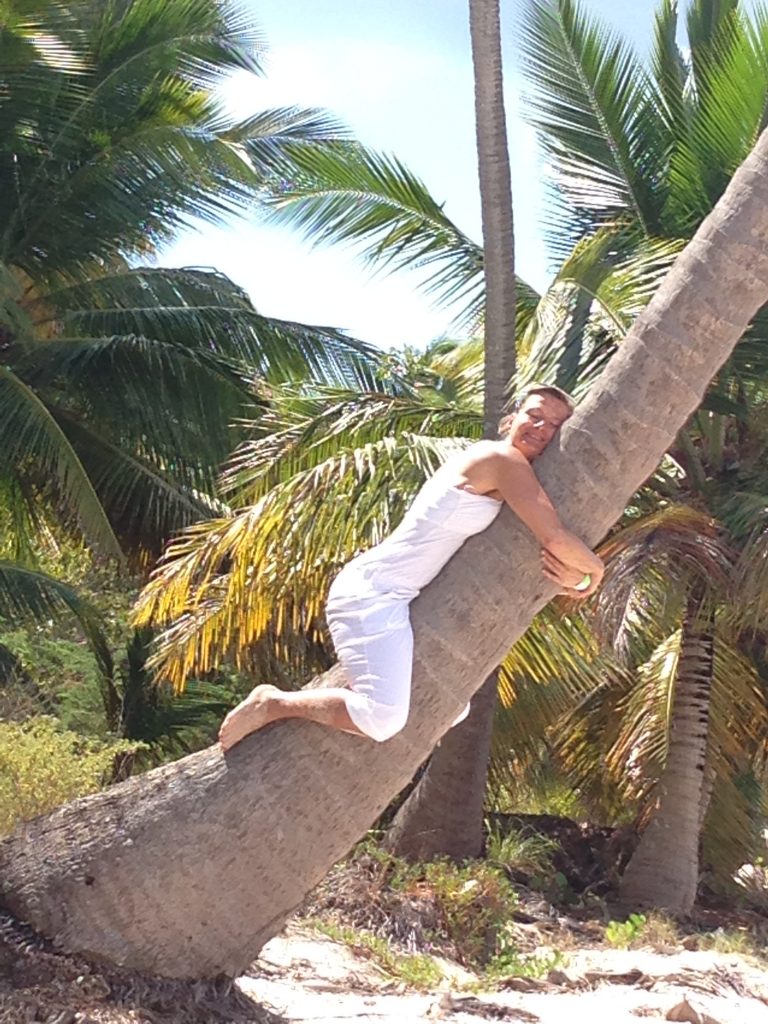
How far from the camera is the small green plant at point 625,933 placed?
27.2ft

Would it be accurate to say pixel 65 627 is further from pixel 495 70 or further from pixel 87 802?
pixel 87 802

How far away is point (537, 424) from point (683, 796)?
6638mm

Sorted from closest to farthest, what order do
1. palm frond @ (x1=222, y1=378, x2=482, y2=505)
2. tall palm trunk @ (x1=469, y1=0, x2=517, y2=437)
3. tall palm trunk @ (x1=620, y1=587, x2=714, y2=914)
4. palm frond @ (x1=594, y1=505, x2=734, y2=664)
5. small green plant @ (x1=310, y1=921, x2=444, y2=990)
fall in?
small green plant @ (x1=310, y1=921, x2=444, y2=990) < palm frond @ (x1=594, y1=505, x2=734, y2=664) < tall palm trunk @ (x1=469, y1=0, x2=517, y2=437) < palm frond @ (x1=222, y1=378, x2=482, y2=505) < tall palm trunk @ (x1=620, y1=587, x2=714, y2=914)

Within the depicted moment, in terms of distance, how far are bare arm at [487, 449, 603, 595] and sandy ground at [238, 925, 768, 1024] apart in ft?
6.88

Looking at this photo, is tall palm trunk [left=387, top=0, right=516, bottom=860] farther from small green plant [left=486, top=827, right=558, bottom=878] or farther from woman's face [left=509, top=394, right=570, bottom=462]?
woman's face [left=509, top=394, right=570, bottom=462]

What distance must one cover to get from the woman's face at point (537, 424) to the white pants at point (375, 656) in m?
0.75

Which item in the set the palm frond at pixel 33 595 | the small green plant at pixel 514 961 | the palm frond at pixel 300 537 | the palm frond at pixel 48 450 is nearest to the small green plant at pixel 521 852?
the small green plant at pixel 514 961

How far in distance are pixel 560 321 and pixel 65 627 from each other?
29.1 feet

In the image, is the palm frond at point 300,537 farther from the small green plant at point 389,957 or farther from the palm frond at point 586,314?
the small green plant at point 389,957

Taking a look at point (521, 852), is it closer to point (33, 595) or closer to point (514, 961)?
point (514, 961)

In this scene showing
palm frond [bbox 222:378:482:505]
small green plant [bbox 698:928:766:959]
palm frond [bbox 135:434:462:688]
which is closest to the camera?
small green plant [bbox 698:928:766:959]

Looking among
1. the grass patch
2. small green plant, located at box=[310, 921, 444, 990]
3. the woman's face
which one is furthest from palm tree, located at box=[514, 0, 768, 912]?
the woman's face

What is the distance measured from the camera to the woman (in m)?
4.46

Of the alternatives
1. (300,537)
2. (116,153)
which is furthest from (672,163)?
(116,153)
